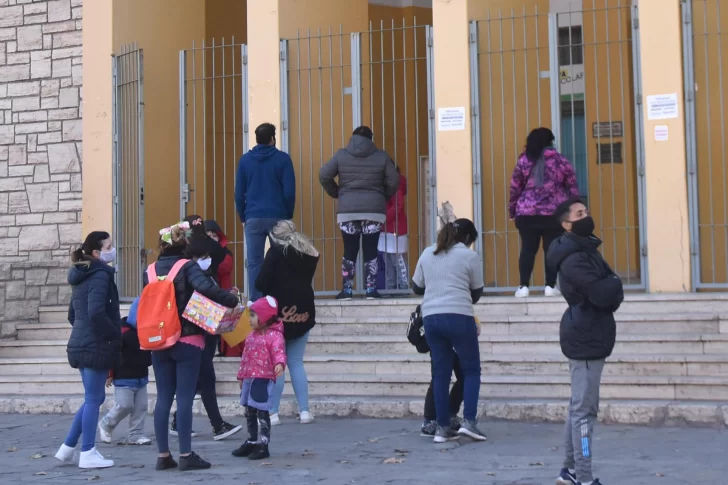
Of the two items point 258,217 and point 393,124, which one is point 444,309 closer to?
point 258,217

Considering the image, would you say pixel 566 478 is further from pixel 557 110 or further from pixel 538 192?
pixel 557 110

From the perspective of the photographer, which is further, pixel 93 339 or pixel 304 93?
pixel 304 93

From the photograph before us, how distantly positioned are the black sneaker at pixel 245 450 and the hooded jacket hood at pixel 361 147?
4.36 metres

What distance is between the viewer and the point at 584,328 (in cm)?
603

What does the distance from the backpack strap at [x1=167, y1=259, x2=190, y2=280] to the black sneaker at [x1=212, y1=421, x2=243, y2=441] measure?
1.66 meters

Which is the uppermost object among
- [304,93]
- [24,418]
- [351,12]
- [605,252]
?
[351,12]

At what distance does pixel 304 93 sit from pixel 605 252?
12.4ft

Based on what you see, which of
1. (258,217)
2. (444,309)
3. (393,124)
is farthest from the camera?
(393,124)

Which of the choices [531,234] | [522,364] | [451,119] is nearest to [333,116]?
[451,119]

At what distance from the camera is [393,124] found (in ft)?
40.2

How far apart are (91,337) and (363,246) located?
4.31m

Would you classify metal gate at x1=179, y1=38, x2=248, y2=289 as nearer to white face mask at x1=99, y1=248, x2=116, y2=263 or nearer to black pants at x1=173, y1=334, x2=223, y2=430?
black pants at x1=173, y1=334, x2=223, y2=430

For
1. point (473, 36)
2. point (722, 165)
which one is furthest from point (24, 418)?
point (722, 165)

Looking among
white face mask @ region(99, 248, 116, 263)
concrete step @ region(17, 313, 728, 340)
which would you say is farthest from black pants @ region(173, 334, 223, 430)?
concrete step @ region(17, 313, 728, 340)
